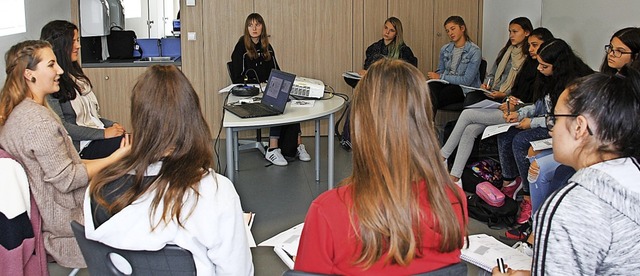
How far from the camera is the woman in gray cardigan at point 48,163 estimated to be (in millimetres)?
2561

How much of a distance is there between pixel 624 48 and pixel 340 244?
2892 mm

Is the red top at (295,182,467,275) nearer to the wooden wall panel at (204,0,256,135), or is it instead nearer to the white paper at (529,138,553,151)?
the white paper at (529,138,553,151)

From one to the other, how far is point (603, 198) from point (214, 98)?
536 cm

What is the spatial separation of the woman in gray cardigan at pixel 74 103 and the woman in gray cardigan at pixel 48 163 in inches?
40.6

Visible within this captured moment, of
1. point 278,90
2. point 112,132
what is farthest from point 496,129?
point 112,132

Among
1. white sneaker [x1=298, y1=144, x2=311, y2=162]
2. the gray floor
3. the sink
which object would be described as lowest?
the gray floor

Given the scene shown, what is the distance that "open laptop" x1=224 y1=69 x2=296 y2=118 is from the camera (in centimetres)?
427

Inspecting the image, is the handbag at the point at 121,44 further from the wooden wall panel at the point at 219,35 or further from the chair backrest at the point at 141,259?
the chair backrest at the point at 141,259

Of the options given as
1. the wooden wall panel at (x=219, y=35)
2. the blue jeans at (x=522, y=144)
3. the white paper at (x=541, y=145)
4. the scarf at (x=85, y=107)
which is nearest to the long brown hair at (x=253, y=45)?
the wooden wall panel at (x=219, y=35)

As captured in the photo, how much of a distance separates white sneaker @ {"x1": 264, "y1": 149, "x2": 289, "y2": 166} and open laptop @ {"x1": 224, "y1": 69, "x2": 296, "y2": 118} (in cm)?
111

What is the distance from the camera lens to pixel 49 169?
2564mm

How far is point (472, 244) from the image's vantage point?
3248 mm

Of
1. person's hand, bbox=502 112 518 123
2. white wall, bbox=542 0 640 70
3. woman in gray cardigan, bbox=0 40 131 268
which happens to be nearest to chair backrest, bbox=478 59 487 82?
white wall, bbox=542 0 640 70

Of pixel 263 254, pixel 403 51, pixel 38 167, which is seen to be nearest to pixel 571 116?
pixel 38 167
